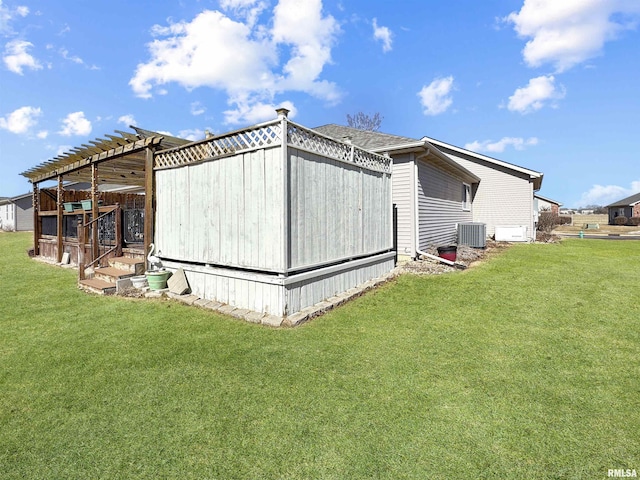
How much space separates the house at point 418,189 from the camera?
28.9 ft

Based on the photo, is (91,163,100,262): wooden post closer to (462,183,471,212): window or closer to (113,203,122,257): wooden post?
(113,203,122,257): wooden post

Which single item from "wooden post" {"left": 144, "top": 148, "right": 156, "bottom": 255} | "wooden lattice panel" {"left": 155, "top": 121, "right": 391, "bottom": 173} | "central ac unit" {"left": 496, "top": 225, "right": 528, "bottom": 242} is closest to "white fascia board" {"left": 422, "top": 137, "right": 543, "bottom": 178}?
"central ac unit" {"left": 496, "top": 225, "right": 528, "bottom": 242}

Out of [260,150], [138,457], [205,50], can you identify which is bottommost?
[138,457]

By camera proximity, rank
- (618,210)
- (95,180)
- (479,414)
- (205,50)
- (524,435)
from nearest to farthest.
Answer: (524,435)
(479,414)
(95,180)
(205,50)
(618,210)

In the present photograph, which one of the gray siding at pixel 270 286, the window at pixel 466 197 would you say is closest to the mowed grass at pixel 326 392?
the gray siding at pixel 270 286

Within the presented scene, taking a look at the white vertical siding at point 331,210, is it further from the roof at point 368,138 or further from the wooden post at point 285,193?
the roof at point 368,138

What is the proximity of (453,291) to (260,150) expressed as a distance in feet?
14.4

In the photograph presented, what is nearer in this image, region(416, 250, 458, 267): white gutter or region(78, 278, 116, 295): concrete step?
region(78, 278, 116, 295): concrete step

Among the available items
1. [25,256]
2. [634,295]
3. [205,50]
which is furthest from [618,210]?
[25,256]

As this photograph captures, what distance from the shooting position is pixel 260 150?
476 centimetres

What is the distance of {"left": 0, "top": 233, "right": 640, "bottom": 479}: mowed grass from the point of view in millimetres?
1929

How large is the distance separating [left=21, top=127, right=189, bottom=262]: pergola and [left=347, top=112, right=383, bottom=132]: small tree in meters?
20.4

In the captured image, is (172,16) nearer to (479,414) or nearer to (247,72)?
(247,72)

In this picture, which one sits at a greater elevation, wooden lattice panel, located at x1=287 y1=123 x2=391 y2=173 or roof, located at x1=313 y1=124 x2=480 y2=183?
roof, located at x1=313 y1=124 x2=480 y2=183
